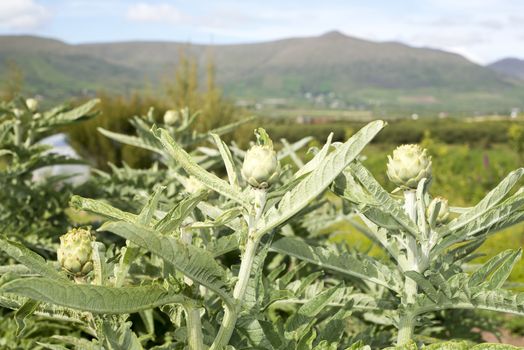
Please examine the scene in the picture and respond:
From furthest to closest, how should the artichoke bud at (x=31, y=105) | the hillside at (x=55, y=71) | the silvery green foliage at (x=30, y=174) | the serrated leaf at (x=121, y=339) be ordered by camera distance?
1. the hillside at (x=55, y=71)
2. the artichoke bud at (x=31, y=105)
3. the silvery green foliage at (x=30, y=174)
4. the serrated leaf at (x=121, y=339)

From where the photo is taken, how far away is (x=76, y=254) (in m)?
0.95

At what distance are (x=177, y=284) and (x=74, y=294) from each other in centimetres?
22

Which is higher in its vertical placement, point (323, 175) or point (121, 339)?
point (323, 175)

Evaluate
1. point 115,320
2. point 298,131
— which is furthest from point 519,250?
point 298,131

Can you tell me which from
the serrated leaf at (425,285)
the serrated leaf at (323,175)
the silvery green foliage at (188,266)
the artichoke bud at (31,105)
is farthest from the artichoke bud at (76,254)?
the artichoke bud at (31,105)

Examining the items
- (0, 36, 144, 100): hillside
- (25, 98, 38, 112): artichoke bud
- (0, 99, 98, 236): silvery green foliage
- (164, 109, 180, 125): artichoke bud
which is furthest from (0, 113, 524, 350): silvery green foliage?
(0, 36, 144, 100): hillside

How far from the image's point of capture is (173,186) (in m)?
2.21

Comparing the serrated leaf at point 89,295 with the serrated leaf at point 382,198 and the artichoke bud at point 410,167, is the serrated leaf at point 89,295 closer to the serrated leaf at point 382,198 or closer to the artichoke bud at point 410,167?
the serrated leaf at point 382,198

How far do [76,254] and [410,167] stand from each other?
1.98 ft

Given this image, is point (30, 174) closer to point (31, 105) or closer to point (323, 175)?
point (31, 105)

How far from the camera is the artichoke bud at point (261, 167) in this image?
85cm

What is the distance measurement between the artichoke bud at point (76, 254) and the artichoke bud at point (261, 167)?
31cm

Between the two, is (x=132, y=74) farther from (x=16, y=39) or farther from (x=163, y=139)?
(x=163, y=139)

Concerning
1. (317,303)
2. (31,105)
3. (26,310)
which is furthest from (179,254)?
(31,105)
